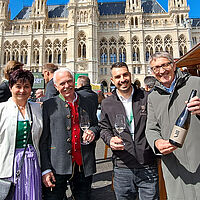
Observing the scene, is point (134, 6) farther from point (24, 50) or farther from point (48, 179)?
point (48, 179)

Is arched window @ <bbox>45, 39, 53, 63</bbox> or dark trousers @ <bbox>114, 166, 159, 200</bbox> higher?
arched window @ <bbox>45, 39, 53, 63</bbox>

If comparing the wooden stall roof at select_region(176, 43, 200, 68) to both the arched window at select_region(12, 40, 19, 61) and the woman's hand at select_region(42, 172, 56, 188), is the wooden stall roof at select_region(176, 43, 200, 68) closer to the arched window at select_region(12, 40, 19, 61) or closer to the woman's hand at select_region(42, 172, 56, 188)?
the woman's hand at select_region(42, 172, 56, 188)

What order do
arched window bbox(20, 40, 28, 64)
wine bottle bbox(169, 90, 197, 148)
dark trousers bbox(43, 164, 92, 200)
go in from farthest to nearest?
1. arched window bbox(20, 40, 28, 64)
2. dark trousers bbox(43, 164, 92, 200)
3. wine bottle bbox(169, 90, 197, 148)

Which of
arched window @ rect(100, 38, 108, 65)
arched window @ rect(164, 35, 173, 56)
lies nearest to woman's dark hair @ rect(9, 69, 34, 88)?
arched window @ rect(100, 38, 108, 65)

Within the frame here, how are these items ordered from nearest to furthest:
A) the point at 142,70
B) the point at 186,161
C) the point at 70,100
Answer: the point at 186,161 < the point at 70,100 < the point at 142,70

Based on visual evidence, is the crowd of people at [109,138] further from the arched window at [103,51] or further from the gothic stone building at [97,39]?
the arched window at [103,51]

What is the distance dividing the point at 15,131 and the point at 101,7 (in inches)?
1714

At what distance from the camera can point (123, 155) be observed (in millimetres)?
1803

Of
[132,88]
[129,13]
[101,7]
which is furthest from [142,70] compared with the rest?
[132,88]

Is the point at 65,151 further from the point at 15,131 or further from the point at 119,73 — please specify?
the point at 119,73

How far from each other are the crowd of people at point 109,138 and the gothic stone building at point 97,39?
25428 mm

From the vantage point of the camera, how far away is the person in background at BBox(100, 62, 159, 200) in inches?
69.2

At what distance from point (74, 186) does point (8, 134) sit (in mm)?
1054

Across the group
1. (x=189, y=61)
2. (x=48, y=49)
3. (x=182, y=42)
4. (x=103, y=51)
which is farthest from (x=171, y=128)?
(x=182, y=42)
